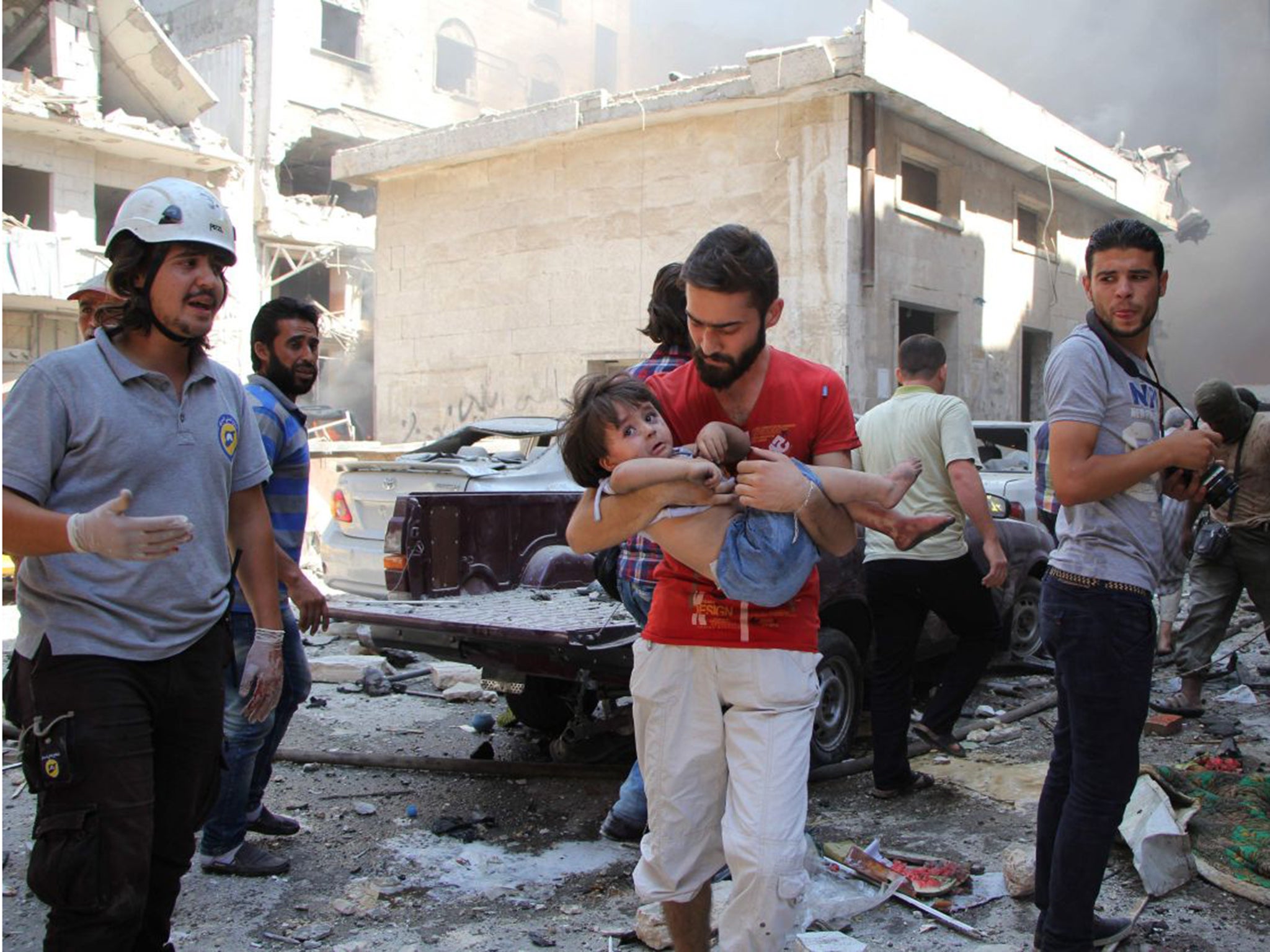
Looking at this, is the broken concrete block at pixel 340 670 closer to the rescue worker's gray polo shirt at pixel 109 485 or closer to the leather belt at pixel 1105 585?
the rescue worker's gray polo shirt at pixel 109 485

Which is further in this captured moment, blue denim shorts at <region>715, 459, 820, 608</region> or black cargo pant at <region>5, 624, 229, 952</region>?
blue denim shorts at <region>715, 459, 820, 608</region>

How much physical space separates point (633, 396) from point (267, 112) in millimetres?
30457

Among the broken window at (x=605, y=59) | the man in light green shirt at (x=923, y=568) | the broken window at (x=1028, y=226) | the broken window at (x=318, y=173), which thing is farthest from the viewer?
the broken window at (x=605, y=59)

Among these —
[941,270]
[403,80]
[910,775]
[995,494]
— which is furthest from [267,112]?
[910,775]

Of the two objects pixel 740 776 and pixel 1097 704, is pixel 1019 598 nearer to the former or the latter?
pixel 1097 704

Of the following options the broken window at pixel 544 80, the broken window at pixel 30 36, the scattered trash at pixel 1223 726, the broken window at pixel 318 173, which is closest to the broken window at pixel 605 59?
the broken window at pixel 544 80

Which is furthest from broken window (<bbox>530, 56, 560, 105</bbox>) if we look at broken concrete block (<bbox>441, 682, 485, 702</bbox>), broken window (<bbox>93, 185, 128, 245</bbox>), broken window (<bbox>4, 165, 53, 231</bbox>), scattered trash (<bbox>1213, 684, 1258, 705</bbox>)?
scattered trash (<bbox>1213, 684, 1258, 705</bbox>)

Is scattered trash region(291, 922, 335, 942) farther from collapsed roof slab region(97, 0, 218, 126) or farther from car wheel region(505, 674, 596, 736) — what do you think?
collapsed roof slab region(97, 0, 218, 126)

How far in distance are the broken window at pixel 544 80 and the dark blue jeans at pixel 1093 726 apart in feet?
153

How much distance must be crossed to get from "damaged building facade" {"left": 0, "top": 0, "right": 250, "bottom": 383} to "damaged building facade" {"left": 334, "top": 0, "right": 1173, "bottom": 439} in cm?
714

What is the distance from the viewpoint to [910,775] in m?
4.63

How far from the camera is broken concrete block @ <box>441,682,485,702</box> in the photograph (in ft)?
21.9

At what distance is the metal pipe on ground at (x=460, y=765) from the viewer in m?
4.92

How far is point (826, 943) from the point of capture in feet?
10.5
